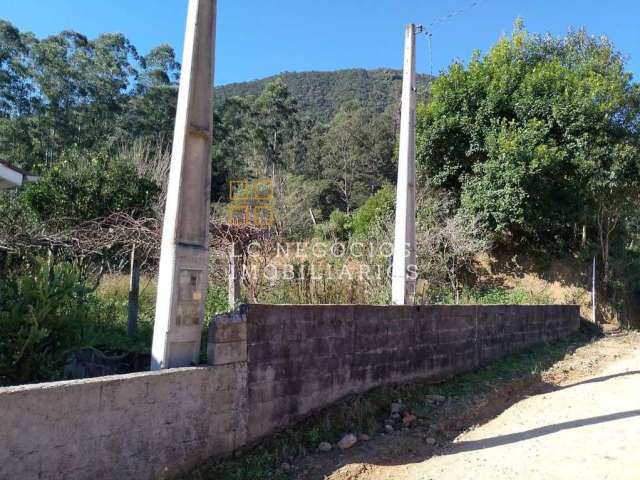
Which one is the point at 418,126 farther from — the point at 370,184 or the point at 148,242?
the point at 370,184

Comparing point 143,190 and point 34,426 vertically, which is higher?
point 143,190

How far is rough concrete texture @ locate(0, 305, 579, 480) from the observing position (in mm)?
3098

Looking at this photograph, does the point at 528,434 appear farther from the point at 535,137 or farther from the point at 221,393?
the point at 535,137

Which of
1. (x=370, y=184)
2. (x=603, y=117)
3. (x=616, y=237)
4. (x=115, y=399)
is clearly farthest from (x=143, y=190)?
(x=370, y=184)

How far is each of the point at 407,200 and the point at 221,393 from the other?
441 cm

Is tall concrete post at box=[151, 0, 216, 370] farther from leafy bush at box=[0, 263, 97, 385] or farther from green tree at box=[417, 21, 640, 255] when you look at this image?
green tree at box=[417, 21, 640, 255]

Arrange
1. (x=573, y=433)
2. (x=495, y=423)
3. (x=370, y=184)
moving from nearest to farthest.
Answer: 1. (x=573, y=433)
2. (x=495, y=423)
3. (x=370, y=184)

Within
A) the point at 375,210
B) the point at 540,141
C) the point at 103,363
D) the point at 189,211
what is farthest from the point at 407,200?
the point at 540,141

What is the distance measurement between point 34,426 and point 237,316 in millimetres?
1712

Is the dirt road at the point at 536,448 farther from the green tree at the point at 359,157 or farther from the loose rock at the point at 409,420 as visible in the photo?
the green tree at the point at 359,157

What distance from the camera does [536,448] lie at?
4684mm

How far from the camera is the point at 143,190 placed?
43.0ft

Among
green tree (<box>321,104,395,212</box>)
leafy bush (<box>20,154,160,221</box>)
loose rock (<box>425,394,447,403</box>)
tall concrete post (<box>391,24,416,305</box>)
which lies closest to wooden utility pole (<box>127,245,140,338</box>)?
tall concrete post (<box>391,24,416,305</box>)

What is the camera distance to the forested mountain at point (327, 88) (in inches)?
2485
